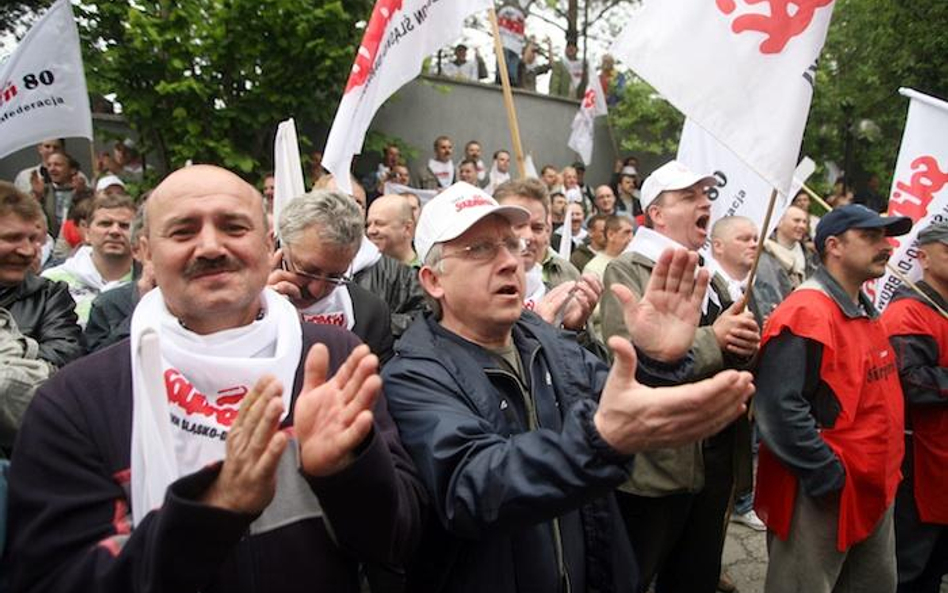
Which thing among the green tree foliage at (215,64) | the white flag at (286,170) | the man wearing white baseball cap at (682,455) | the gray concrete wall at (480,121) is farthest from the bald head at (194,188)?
the gray concrete wall at (480,121)

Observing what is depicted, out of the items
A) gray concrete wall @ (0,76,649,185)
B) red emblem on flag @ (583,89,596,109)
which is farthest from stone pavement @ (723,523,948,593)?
red emblem on flag @ (583,89,596,109)

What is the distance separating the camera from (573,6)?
18828mm

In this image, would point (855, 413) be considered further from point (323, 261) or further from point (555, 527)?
point (323, 261)

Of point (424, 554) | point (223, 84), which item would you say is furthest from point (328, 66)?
point (424, 554)

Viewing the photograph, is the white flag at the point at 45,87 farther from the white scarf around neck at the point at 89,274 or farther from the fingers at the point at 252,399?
the fingers at the point at 252,399

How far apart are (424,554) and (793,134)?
1917 mm

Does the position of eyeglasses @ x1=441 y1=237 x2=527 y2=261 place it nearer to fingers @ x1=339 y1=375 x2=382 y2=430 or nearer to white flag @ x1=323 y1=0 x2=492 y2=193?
fingers @ x1=339 y1=375 x2=382 y2=430

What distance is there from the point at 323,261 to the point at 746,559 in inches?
128

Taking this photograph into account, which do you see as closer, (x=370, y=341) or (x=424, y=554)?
(x=424, y=554)

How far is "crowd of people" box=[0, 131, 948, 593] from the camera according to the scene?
1.48m

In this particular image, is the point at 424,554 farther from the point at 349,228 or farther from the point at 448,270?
the point at 349,228

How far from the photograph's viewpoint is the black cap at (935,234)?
3.81 m

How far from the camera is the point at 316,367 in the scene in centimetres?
149

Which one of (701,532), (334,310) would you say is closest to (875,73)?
(701,532)
